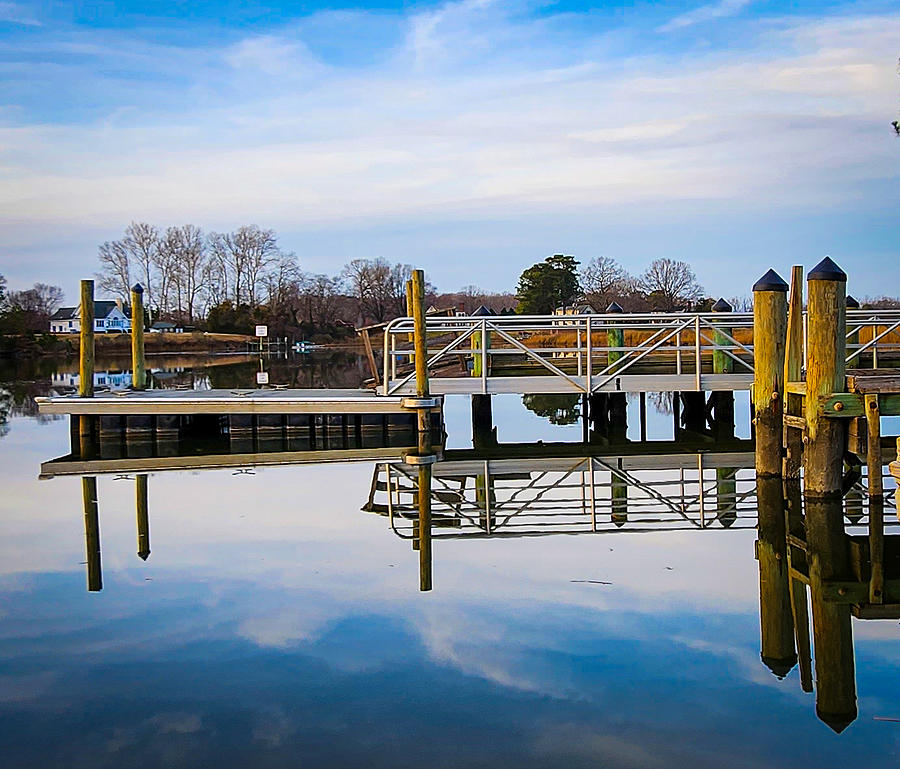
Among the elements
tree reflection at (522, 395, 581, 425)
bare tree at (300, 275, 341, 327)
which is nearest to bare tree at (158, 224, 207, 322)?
bare tree at (300, 275, 341, 327)

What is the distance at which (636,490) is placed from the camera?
42.3 feet

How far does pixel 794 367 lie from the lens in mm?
12164

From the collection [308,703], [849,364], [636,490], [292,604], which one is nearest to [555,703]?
[308,703]

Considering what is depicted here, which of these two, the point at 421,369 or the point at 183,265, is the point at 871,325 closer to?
the point at 421,369

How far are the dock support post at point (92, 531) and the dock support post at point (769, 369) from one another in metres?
7.49

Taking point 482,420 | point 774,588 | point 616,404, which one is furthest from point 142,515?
point 616,404

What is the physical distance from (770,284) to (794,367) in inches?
50.1

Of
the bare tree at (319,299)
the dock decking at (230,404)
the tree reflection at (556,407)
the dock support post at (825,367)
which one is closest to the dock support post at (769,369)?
the dock support post at (825,367)

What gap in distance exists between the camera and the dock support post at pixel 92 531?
8.83 meters

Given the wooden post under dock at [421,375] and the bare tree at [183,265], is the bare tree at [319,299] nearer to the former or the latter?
the bare tree at [183,265]

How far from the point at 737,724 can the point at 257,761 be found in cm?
238

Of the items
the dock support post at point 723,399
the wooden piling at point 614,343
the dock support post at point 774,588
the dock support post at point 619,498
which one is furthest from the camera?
the wooden piling at point 614,343

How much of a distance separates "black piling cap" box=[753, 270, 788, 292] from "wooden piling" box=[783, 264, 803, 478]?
561 mm

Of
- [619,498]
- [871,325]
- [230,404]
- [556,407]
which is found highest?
[871,325]
